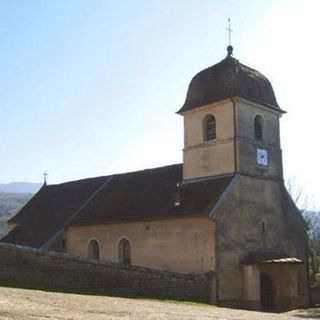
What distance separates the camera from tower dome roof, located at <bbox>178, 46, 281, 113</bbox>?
95.5 ft

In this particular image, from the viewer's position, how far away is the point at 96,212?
110 ft

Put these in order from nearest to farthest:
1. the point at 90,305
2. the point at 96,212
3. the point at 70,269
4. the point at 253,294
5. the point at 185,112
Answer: the point at 90,305, the point at 70,269, the point at 253,294, the point at 185,112, the point at 96,212

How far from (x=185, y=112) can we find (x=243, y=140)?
401cm

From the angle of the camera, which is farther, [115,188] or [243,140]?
[115,188]

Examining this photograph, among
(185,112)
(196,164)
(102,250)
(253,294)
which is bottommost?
(253,294)

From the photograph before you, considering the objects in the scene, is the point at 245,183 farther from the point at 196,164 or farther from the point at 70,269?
the point at 70,269

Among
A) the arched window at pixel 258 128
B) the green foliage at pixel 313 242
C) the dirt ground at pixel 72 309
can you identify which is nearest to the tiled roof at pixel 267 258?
the arched window at pixel 258 128

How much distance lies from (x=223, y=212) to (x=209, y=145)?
13.9 feet

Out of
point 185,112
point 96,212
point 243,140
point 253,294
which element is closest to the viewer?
point 253,294

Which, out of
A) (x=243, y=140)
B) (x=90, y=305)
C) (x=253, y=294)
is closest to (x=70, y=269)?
(x=90, y=305)

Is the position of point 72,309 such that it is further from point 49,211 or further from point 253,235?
point 49,211

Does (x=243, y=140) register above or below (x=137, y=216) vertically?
above

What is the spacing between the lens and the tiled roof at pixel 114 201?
28.2m

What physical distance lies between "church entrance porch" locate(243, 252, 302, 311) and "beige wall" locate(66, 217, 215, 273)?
2.14 meters
